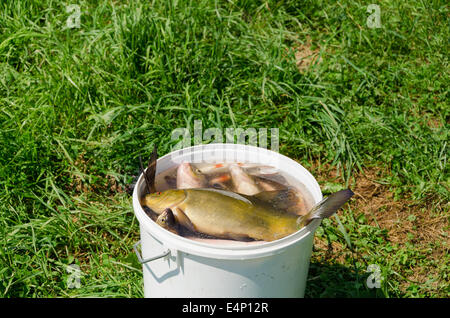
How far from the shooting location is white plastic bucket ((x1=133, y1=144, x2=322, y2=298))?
186cm

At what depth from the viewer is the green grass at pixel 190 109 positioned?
2.90m

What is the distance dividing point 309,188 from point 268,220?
295 millimetres

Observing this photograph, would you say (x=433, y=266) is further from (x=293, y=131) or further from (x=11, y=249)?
(x=11, y=249)

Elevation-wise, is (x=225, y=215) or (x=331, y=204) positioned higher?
(x=331, y=204)

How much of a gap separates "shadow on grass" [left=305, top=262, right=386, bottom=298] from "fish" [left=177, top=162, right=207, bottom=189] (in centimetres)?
94

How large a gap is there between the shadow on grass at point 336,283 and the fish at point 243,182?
0.84 meters

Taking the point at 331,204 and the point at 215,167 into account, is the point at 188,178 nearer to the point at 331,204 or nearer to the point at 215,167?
the point at 215,167

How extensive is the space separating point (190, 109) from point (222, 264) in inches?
69.2

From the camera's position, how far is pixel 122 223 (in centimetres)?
305

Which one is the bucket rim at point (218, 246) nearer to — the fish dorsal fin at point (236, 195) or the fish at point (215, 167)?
the fish dorsal fin at point (236, 195)

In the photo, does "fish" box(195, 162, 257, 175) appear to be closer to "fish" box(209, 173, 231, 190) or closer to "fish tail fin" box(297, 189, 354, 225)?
"fish" box(209, 173, 231, 190)

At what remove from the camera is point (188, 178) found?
2.26 metres

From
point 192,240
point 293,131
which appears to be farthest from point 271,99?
point 192,240

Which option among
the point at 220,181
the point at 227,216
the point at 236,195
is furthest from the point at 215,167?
the point at 227,216
